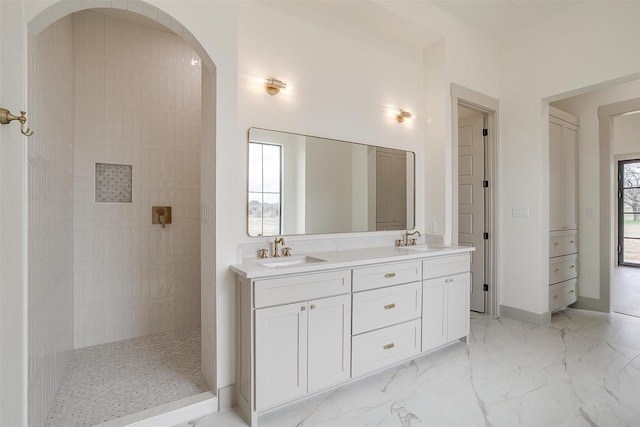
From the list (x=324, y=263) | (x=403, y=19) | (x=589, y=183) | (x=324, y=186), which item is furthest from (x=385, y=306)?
(x=589, y=183)

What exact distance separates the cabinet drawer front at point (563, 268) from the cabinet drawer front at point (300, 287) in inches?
114

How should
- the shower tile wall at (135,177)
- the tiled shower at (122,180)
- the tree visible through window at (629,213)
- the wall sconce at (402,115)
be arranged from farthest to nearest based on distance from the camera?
the tree visible through window at (629,213), the wall sconce at (402,115), the shower tile wall at (135,177), the tiled shower at (122,180)

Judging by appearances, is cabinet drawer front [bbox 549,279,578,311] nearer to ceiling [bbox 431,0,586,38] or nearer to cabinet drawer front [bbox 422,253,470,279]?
cabinet drawer front [bbox 422,253,470,279]

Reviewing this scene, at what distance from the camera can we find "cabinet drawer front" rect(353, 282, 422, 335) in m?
2.24

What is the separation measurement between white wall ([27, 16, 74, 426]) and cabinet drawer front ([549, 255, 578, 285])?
14.8 feet

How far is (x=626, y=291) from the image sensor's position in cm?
480

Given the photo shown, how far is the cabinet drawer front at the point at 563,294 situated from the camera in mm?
3679

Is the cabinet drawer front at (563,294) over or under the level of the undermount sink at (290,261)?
under

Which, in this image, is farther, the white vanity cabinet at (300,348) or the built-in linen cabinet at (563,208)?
the built-in linen cabinet at (563,208)

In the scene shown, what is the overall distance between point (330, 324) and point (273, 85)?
1756 mm

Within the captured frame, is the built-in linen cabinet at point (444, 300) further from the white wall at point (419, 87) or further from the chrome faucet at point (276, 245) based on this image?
the chrome faucet at point (276, 245)

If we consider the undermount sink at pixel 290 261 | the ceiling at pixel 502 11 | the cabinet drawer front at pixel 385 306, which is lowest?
the cabinet drawer front at pixel 385 306
